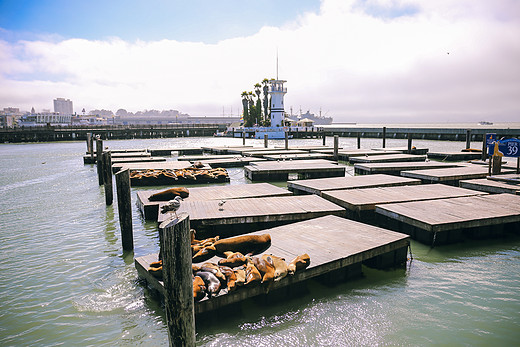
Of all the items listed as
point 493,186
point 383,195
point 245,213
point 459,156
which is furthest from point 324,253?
point 459,156

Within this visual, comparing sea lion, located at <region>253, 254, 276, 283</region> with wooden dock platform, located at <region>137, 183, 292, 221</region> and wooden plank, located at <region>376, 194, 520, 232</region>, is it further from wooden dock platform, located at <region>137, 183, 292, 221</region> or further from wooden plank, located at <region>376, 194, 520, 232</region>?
wooden dock platform, located at <region>137, 183, 292, 221</region>

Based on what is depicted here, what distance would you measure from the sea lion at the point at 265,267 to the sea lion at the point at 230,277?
0.37m

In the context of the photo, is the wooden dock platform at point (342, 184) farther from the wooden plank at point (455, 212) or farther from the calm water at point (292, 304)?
the calm water at point (292, 304)

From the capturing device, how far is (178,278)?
11.2 ft

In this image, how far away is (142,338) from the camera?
4496 mm

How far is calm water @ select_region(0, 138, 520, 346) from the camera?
14.7ft

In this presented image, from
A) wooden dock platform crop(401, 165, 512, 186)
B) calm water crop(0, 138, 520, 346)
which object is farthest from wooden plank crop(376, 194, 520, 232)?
wooden dock platform crop(401, 165, 512, 186)

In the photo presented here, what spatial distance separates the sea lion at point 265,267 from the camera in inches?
188

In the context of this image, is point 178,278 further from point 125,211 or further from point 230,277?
point 125,211

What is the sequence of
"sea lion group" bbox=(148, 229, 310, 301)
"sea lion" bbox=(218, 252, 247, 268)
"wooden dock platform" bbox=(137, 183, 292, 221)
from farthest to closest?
"wooden dock platform" bbox=(137, 183, 292, 221), "sea lion" bbox=(218, 252, 247, 268), "sea lion group" bbox=(148, 229, 310, 301)

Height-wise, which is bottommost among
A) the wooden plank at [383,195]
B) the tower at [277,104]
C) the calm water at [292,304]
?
the calm water at [292,304]

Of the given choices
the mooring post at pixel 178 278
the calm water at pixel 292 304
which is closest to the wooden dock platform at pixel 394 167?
the calm water at pixel 292 304

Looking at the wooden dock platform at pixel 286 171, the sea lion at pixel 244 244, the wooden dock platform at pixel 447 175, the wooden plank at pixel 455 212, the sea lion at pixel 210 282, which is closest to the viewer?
the sea lion at pixel 210 282

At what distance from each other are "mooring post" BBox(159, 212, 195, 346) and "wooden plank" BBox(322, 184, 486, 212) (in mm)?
5699
